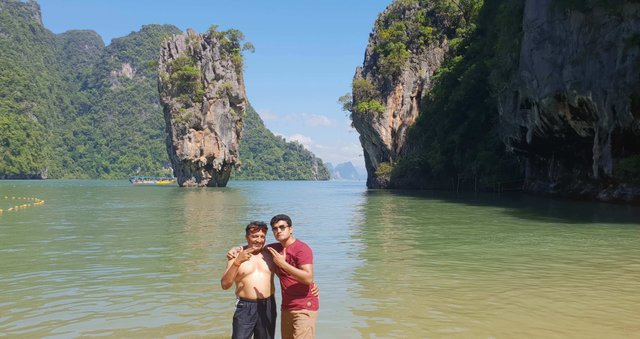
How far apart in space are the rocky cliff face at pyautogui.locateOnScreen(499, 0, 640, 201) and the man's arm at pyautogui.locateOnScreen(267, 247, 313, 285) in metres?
25.3

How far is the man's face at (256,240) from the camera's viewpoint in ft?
16.5

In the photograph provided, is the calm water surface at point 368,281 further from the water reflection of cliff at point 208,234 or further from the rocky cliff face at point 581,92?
the rocky cliff face at point 581,92

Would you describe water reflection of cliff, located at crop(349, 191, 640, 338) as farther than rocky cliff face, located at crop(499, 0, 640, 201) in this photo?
No

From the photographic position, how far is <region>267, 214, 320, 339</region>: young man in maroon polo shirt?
487 centimetres

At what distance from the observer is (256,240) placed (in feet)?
16.6

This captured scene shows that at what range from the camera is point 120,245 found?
15352 millimetres

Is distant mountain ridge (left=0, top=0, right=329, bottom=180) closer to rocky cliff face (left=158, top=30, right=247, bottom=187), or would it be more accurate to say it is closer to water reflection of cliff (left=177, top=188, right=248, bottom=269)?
rocky cliff face (left=158, top=30, right=247, bottom=187)

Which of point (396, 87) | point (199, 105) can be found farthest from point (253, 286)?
point (199, 105)

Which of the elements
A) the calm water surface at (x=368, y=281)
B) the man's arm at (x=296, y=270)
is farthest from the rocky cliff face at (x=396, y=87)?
the man's arm at (x=296, y=270)

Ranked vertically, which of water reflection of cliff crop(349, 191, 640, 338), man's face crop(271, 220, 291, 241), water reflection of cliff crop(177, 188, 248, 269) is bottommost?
water reflection of cliff crop(177, 188, 248, 269)

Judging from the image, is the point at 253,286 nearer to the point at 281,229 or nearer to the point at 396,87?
the point at 281,229

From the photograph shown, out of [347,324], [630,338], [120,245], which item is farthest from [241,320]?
A: [120,245]

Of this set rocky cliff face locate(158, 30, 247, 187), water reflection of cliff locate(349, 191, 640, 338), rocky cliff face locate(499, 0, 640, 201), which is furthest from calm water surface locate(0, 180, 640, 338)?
rocky cliff face locate(158, 30, 247, 187)

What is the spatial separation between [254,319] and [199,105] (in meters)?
72.1
